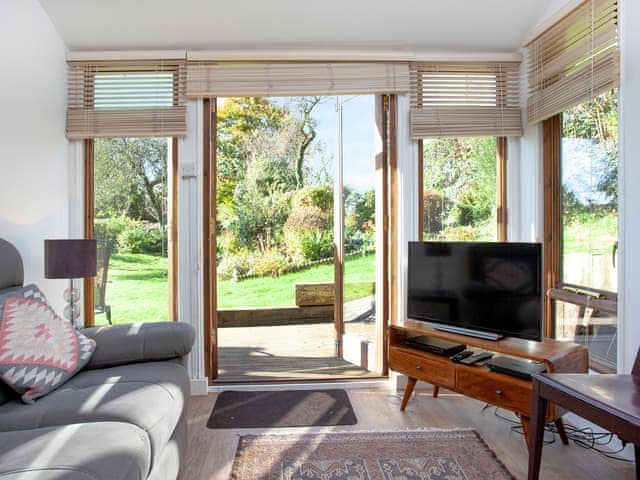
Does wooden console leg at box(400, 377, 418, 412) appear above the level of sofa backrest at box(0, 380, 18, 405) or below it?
below

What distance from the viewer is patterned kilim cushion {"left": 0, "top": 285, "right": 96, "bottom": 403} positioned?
1.63 metres

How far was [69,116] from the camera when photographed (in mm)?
2930

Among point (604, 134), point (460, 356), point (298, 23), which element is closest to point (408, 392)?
point (460, 356)

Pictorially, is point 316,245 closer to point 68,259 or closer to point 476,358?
point 476,358

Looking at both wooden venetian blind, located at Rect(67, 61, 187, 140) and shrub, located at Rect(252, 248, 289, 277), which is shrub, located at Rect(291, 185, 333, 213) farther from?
wooden venetian blind, located at Rect(67, 61, 187, 140)

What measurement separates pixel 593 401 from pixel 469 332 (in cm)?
98

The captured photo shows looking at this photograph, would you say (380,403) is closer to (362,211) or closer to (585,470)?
(585,470)

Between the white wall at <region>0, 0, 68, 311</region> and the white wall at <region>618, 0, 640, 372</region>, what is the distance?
10.8 ft

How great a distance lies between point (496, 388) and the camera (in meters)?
2.18

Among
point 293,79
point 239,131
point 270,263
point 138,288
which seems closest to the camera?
point 293,79

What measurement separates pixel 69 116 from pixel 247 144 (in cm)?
157

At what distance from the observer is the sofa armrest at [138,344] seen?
2.03 metres

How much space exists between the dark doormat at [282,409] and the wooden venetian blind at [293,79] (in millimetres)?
2094

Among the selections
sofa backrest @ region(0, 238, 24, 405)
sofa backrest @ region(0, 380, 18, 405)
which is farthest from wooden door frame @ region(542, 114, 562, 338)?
sofa backrest @ region(0, 238, 24, 405)
